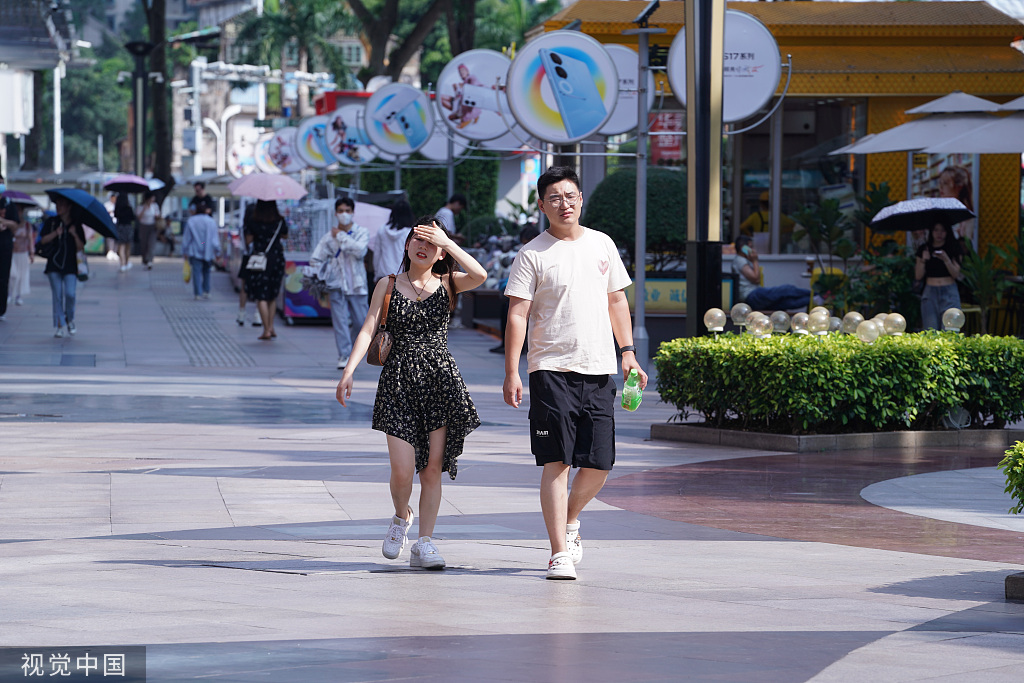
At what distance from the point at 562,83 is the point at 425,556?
963 centimetres

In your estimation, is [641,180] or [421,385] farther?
[641,180]

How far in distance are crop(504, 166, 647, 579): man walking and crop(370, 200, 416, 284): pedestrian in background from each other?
10.9 m

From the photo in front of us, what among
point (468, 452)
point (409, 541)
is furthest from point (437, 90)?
point (409, 541)

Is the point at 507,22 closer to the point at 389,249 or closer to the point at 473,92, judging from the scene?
the point at 473,92

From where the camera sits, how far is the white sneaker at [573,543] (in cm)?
666

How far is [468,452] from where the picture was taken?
428 inches

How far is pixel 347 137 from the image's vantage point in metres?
27.5

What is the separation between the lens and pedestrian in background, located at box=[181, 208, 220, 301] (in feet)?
90.5

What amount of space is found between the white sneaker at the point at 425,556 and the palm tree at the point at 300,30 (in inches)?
1924

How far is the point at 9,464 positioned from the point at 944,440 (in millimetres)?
6850

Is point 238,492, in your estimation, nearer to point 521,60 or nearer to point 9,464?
point 9,464

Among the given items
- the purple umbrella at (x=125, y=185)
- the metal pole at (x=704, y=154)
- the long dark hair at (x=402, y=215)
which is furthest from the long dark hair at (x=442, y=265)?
the purple umbrella at (x=125, y=185)

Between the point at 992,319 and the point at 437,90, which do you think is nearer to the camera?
the point at 992,319

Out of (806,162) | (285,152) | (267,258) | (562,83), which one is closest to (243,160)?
(285,152)
